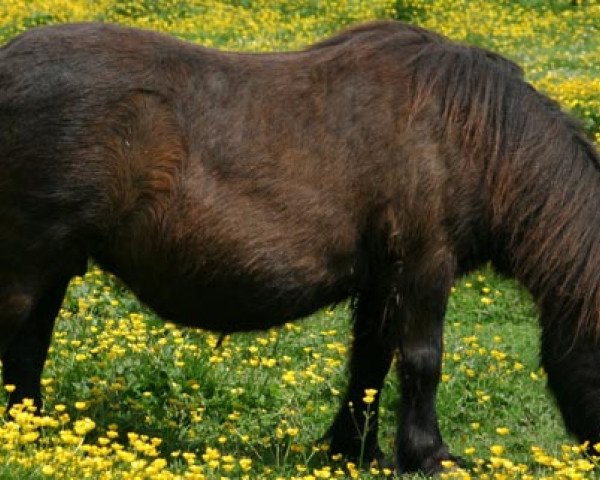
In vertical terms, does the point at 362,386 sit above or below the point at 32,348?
below

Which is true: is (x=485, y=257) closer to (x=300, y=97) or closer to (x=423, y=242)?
(x=423, y=242)

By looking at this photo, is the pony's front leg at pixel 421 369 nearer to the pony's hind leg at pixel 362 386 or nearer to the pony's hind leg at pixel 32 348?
the pony's hind leg at pixel 362 386

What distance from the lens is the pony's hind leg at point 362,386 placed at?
615 cm

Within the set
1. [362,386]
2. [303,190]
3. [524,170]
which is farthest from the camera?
[362,386]

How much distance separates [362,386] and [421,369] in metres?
0.47

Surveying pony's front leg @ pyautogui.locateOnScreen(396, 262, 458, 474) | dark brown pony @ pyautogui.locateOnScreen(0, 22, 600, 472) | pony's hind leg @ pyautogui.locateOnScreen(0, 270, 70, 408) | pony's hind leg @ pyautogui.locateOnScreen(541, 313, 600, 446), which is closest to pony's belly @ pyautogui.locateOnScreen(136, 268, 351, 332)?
dark brown pony @ pyautogui.locateOnScreen(0, 22, 600, 472)

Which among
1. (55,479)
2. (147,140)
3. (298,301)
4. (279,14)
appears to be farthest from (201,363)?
(279,14)

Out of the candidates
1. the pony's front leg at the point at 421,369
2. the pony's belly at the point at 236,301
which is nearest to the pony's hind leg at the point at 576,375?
the pony's front leg at the point at 421,369

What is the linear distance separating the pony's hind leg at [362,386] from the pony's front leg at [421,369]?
0.78 feet

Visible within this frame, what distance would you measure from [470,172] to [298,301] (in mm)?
951

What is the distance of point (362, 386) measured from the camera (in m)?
6.24

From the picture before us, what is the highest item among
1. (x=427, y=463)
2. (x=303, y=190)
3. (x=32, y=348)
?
(x=303, y=190)

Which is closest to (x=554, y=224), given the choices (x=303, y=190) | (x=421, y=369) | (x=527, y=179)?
(x=527, y=179)

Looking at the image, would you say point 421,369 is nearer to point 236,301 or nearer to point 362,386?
point 362,386
